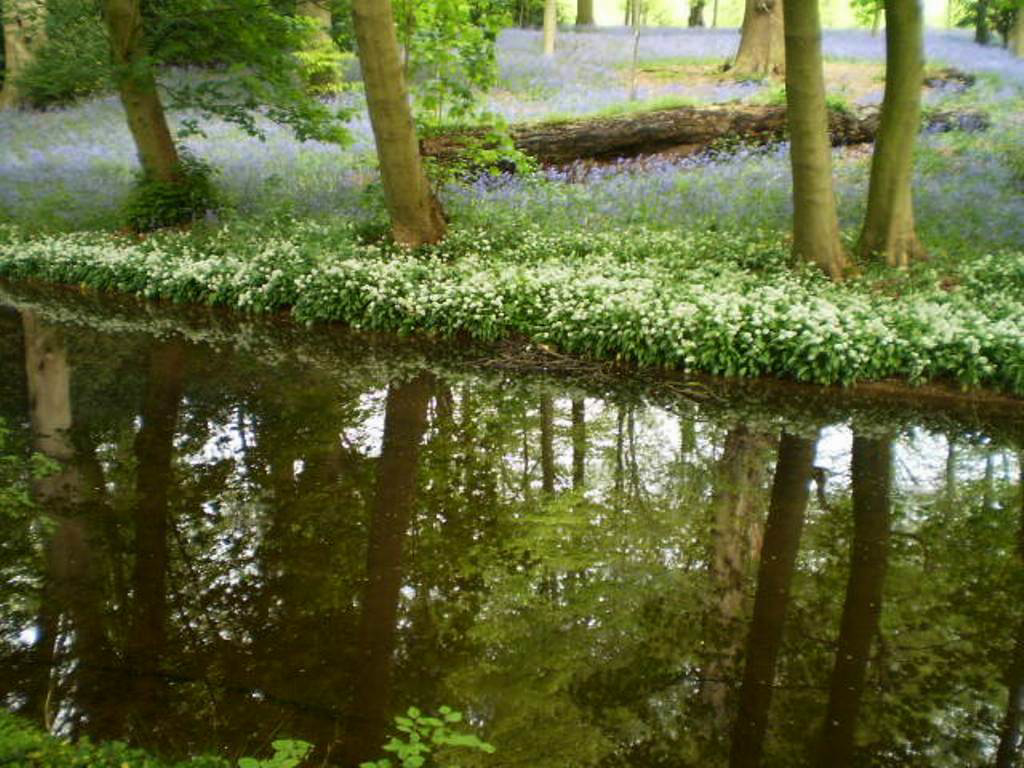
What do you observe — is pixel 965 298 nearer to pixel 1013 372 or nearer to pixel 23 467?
pixel 1013 372

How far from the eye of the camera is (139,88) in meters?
14.5

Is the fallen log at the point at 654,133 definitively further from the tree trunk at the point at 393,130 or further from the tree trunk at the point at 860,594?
the tree trunk at the point at 860,594

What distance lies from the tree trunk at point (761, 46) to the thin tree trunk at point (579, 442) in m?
15.7

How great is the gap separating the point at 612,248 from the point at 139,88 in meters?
9.34

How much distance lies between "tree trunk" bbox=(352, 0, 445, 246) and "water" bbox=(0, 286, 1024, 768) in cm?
444

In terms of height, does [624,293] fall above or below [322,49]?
below

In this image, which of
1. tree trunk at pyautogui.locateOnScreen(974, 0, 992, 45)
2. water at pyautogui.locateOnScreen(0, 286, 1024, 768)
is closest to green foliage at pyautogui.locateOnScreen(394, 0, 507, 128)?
water at pyautogui.locateOnScreen(0, 286, 1024, 768)

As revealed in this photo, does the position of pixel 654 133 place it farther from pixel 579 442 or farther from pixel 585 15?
pixel 585 15

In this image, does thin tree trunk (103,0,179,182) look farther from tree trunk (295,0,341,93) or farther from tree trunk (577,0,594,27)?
tree trunk (577,0,594,27)

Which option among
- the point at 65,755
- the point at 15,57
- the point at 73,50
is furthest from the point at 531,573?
the point at 15,57

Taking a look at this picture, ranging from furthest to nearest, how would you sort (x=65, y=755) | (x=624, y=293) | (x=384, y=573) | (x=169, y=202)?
(x=169, y=202)
(x=624, y=293)
(x=384, y=573)
(x=65, y=755)

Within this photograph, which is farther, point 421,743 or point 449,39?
point 449,39

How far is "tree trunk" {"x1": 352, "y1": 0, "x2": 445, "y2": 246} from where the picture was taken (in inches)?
412

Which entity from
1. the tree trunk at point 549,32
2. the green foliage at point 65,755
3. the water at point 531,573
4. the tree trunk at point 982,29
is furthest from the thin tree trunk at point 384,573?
the tree trunk at point 982,29
